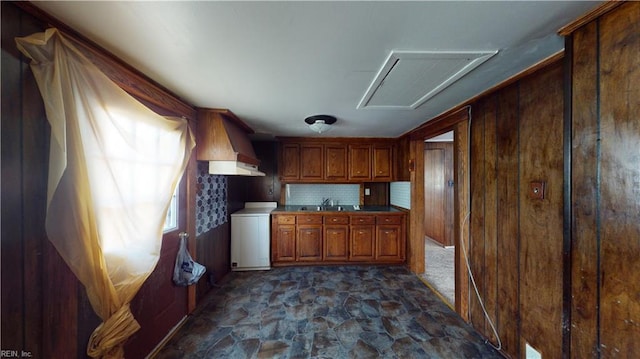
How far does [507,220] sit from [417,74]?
1388 mm

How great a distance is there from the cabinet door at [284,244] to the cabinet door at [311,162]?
97 centimetres

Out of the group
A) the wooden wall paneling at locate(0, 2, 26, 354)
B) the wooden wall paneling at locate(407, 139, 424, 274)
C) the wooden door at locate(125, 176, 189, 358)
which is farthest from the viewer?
the wooden wall paneling at locate(407, 139, 424, 274)

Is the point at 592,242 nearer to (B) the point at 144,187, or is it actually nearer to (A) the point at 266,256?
(B) the point at 144,187

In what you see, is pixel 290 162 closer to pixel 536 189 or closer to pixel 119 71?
pixel 119 71

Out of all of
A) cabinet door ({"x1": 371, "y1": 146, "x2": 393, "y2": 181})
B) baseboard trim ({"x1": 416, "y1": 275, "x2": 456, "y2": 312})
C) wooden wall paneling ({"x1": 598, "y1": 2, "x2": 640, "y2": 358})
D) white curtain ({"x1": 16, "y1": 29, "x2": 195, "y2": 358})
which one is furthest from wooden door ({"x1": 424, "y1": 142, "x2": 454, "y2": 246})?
white curtain ({"x1": 16, "y1": 29, "x2": 195, "y2": 358})

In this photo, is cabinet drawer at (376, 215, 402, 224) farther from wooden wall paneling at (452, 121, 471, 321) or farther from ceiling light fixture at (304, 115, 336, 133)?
ceiling light fixture at (304, 115, 336, 133)

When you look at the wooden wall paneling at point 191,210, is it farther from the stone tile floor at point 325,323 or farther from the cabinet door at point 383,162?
the cabinet door at point 383,162

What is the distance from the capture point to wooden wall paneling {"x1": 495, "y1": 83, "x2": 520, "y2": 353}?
5.15 ft

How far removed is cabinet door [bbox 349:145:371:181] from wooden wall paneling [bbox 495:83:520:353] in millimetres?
2176

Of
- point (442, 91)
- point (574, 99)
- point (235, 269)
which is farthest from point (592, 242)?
point (235, 269)

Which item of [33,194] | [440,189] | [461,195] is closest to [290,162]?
[461,195]

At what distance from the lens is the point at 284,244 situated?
11.2ft

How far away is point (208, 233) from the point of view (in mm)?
2623

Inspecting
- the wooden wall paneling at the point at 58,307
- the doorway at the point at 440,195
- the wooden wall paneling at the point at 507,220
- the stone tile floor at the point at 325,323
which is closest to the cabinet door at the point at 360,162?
the doorway at the point at 440,195
